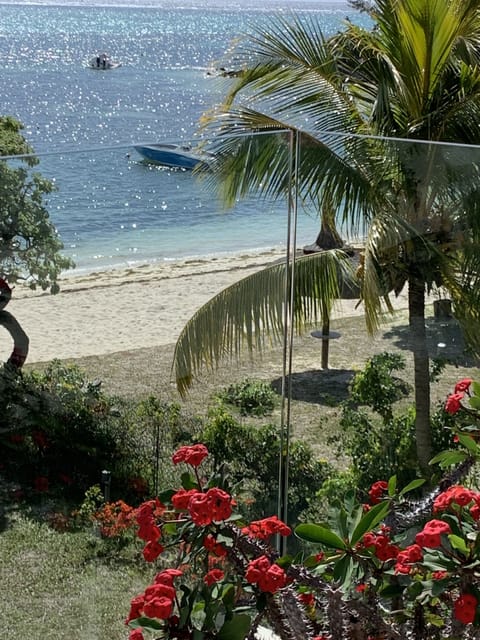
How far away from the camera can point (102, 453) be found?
3662 mm

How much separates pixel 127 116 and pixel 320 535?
4734cm

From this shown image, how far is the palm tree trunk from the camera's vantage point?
3729mm

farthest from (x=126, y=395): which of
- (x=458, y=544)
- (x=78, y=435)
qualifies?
(x=458, y=544)

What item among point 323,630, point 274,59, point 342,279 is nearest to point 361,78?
point 274,59

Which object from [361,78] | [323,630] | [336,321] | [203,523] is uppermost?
[361,78]

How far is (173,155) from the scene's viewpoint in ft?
11.6

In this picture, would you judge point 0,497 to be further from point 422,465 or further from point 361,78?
point 361,78

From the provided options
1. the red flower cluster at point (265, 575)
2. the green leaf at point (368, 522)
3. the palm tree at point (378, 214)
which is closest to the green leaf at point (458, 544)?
the green leaf at point (368, 522)

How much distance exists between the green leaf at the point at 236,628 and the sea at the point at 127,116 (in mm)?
1371

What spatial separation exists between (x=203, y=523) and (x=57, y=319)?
1.10 meters

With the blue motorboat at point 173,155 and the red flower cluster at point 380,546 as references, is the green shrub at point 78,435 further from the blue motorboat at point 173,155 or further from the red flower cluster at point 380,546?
the red flower cluster at point 380,546

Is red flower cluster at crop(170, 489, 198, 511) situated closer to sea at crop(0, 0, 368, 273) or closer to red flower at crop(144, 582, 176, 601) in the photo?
red flower at crop(144, 582, 176, 601)

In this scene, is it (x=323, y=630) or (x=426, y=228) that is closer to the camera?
(x=323, y=630)

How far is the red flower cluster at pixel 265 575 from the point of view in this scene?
2.66m
